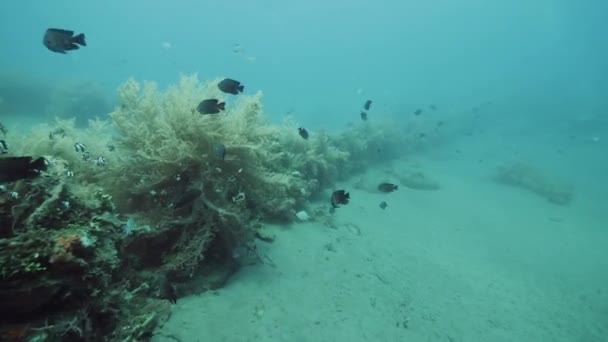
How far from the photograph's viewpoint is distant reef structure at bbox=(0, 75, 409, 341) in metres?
2.35

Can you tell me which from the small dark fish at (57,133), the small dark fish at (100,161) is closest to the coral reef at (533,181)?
the small dark fish at (100,161)

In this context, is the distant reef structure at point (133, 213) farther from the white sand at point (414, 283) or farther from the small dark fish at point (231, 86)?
the white sand at point (414, 283)

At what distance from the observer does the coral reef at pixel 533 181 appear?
54.8 ft

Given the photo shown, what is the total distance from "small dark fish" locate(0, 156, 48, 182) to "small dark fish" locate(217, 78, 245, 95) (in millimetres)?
2903

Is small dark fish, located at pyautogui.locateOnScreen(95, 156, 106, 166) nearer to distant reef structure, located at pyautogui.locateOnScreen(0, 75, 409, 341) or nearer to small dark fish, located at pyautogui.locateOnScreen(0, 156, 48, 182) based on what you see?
distant reef structure, located at pyautogui.locateOnScreen(0, 75, 409, 341)

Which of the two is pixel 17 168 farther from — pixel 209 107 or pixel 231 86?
pixel 231 86

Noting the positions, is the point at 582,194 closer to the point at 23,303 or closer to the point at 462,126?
the point at 462,126

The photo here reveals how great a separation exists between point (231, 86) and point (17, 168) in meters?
3.10

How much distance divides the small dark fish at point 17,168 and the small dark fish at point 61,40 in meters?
2.36

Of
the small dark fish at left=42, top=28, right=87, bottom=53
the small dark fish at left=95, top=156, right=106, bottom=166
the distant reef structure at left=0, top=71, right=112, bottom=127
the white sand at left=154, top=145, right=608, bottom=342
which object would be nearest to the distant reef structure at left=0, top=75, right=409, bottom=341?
the small dark fish at left=95, top=156, right=106, bottom=166

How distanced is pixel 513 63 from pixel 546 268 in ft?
412

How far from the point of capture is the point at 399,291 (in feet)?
19.4

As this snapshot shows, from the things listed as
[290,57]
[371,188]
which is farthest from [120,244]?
[290,57]

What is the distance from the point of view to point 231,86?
5.14 m
